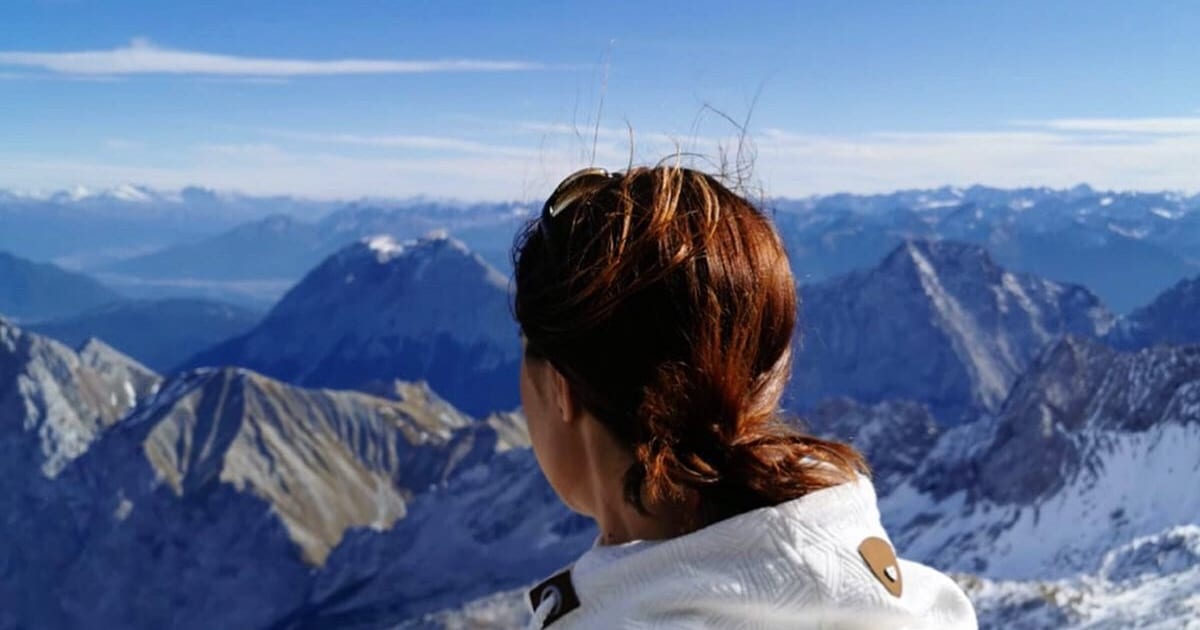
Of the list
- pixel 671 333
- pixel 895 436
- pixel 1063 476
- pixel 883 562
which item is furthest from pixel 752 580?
pixel 895 436

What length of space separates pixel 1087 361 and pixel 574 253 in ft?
660

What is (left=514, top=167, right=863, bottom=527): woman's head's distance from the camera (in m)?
3.13

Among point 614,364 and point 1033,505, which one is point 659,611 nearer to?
point 614,364

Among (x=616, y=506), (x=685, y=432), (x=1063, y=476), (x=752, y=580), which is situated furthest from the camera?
(x=1063, y=476)

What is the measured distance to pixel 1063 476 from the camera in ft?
490

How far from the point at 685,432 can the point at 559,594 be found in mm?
581

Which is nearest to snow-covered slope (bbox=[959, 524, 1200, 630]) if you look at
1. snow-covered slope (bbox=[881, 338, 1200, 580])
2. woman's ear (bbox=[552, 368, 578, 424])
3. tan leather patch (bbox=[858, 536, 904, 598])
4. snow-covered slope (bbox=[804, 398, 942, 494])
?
tan leather patch (bbox=[858, 536, 904, 598])

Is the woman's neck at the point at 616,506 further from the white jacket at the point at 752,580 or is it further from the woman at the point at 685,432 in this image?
the white jacket at the point at 752,580

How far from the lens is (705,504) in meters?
3.24

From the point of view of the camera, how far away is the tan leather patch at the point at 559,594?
3.04 meters

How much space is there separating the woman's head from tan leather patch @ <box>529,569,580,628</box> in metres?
0.33

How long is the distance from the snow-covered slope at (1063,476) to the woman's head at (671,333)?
4873 inches

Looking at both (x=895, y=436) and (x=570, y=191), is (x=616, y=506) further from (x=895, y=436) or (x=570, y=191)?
(x=895, y=436)

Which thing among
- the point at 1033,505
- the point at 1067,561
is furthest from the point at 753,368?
the point at 1033,505
